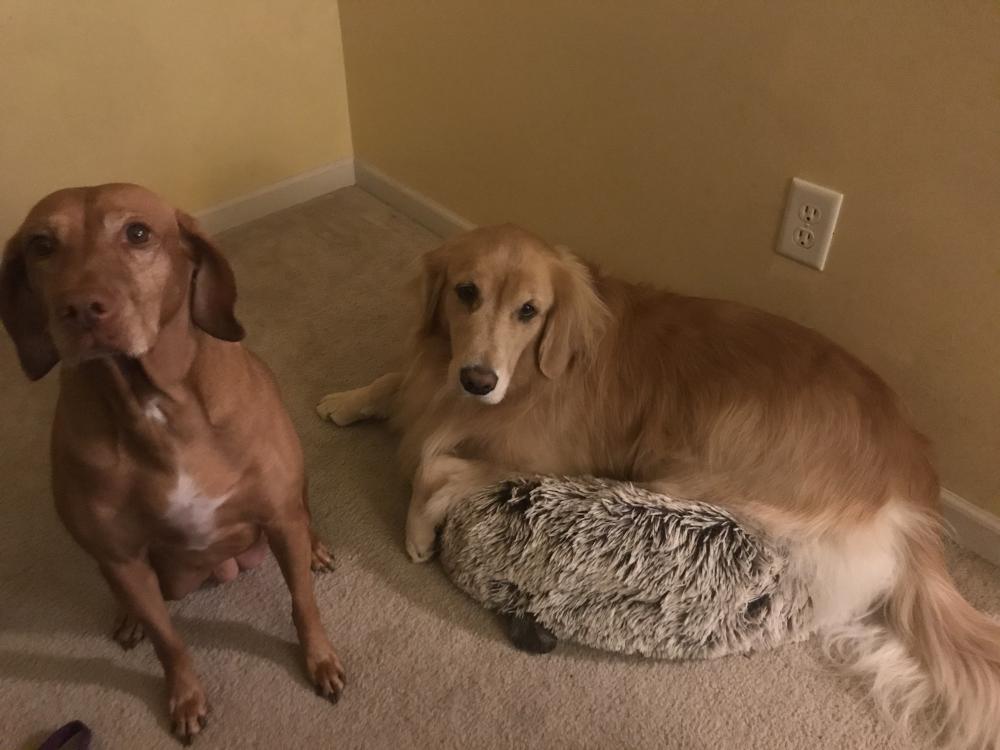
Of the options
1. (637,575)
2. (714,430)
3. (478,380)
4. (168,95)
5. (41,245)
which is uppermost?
(41,245)

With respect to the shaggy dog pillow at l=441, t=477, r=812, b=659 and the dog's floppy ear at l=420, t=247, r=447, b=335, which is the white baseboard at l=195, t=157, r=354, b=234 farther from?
the shaggy dog pillow at l=441, t=477, r=812, b=659

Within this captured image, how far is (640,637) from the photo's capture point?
1.39 meters

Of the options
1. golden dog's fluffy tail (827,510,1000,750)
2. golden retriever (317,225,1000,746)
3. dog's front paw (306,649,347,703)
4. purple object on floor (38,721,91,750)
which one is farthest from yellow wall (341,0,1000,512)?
purple object on floor (38,721,91,750)

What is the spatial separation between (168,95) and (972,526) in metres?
2.24

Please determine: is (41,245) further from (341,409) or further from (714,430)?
(714,430)

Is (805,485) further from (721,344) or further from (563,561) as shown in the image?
(563,561)

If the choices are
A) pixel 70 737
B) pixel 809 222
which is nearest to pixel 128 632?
pixel 70 737

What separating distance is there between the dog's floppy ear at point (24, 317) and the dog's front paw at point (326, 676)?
647 mm

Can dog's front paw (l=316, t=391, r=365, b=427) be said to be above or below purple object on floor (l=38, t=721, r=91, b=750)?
above

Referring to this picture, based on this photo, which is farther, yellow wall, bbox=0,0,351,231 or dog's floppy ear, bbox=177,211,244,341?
yellow wall, bbox=0,0,351,231

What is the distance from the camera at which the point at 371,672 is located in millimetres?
1408

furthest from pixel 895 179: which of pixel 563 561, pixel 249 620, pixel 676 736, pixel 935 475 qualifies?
pixel 249 620

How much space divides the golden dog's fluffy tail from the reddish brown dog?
1004 millimetres

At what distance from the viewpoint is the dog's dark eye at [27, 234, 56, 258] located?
0.93 meters
